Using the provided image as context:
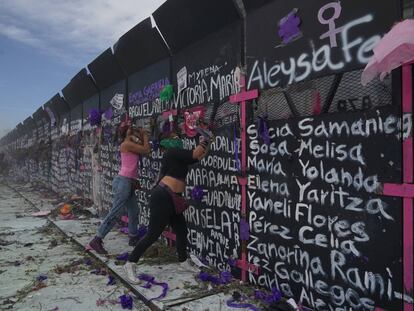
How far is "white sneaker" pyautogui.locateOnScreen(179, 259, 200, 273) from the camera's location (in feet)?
18.5

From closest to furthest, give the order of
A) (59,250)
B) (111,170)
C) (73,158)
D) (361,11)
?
(361,11)
(59,250)
(111,170)
(73,158)

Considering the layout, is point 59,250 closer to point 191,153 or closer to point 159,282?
point 159,282

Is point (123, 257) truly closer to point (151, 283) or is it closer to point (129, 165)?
point (151, 283)

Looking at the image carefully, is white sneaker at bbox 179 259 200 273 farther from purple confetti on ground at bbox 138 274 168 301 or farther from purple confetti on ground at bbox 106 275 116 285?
purple confetti on ground at bbox 106 275 116 285

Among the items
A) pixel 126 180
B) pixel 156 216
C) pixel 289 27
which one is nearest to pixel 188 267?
pixel 156 216

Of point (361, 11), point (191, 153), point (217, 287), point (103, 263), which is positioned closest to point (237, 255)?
point (217, 287)

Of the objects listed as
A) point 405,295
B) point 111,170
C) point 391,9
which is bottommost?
point 405,295

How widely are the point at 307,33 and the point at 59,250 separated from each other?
5.46 meters

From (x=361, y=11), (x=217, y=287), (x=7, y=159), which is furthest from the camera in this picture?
(x=7, y=159)

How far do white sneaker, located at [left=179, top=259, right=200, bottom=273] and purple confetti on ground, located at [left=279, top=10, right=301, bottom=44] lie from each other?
3.04m

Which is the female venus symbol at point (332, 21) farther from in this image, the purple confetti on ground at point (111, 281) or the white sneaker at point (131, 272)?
the purple confetti on ground at point (111, 281)

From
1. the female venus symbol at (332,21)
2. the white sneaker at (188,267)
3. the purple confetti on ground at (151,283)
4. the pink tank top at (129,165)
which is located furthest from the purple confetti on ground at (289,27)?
the pink tank top at (129,165)

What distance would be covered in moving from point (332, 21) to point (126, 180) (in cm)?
420

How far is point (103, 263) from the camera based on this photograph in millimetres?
6184
